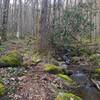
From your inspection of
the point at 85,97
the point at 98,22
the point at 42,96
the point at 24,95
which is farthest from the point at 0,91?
the point at 98,22

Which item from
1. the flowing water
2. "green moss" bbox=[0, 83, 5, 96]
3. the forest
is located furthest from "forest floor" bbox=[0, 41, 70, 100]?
the flowing water

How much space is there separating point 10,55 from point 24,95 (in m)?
3.63

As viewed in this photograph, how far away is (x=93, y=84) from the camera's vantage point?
1002 centimetres

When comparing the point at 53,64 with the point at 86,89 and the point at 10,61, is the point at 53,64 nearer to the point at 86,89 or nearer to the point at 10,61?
the point at 10,61

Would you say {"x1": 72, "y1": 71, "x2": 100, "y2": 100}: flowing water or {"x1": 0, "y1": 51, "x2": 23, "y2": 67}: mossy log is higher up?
{"x1": 0, "y1": 51, "x2": 23, "y2": 67}: mossy log

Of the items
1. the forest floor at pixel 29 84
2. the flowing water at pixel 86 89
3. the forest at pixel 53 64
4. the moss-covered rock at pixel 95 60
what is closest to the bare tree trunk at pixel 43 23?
the forest at pixel 53 64

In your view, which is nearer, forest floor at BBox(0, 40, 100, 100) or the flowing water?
forest floor at BBox(0, 40, 100, 100)

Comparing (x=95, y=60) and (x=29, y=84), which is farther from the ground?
(x=29, y=84)

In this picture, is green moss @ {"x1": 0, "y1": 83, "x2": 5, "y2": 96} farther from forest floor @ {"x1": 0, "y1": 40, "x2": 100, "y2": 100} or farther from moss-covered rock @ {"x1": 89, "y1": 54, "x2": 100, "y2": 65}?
moss-covered rock @ {"x1": 89, "y1": 54, "x2": 100, "y2": 65}

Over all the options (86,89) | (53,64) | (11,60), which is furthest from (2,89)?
(53,64)

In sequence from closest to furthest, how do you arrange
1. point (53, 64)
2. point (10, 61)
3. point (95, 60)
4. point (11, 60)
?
point (10, 61), point (11, 60), point (53, 64), point (95, 60)

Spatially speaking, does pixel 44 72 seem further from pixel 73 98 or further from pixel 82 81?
pixel 73 98

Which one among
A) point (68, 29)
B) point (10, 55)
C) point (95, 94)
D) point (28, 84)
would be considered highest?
point (68, 29)

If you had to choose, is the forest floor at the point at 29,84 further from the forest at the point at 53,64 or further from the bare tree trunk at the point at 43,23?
the bare tree trunk at the point at 43,23
